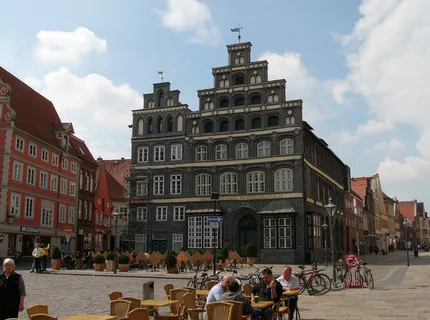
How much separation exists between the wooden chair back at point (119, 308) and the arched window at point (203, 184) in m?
36.6

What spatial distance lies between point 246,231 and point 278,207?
4.00m

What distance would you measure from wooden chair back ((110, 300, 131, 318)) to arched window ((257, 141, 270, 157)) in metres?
35.4

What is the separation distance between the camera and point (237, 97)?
4525 centimetres

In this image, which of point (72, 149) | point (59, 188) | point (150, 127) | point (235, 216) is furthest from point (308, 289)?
point (72, 149)

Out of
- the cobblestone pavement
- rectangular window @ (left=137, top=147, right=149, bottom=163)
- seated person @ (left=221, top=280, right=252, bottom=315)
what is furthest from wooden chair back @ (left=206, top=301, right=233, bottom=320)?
rectangular window @ (left=137, top=147, right=149, bottom=163)

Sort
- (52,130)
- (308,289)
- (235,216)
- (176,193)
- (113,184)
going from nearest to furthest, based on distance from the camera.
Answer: (308,289) → (235,216) → (176,193) → (52,130) → (113,184)

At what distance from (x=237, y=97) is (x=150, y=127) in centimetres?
964

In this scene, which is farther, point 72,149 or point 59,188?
point 72,149

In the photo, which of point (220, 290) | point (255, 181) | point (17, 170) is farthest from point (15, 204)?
point (220, 290)

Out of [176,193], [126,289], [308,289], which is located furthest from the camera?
[176,193]

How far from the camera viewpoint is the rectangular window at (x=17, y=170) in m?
40.5

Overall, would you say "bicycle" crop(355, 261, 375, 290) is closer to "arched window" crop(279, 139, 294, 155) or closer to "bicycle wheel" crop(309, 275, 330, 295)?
"bicycle wheel" crop(309, 275, 330, 295)

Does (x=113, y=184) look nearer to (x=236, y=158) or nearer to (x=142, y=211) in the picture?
(x=142, y=211)

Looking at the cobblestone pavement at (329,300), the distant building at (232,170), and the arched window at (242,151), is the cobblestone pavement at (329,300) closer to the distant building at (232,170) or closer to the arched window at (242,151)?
the distant building at (232,170)
